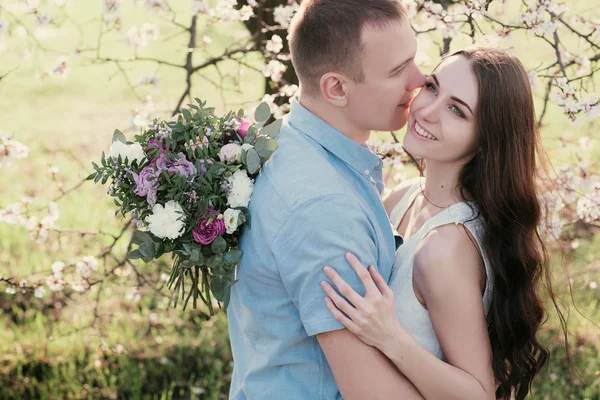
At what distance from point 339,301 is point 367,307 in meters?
0.09

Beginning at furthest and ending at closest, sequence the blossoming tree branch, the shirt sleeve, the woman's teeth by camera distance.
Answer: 1. the blossoming tree branch
2. the woman's teeth
3. the shirt sleeve

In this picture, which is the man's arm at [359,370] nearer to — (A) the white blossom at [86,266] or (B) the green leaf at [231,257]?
(B) the green leaf at [231,257]

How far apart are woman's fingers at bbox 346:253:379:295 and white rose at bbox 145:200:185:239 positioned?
498 mm

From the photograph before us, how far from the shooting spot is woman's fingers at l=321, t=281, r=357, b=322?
1862 mm

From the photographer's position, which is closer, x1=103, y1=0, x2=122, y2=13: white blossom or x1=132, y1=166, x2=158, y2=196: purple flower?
x1=132, y1=166, x2=158, y2=196: purple flower

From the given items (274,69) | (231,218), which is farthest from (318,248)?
(274,69)

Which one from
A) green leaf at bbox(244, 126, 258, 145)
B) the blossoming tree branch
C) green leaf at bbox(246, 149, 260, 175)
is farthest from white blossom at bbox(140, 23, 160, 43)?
green leaf at bbox(246, 149, 260, 175)

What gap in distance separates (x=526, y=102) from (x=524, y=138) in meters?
0.12

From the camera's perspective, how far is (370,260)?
194 centimetres

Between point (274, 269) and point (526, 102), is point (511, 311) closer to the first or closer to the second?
point (526, 102)

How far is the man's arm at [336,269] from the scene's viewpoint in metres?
1.85

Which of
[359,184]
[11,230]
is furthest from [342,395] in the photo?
[11,230]

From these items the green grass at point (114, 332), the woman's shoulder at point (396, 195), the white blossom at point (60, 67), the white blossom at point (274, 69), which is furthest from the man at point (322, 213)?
the white blossom at point (60, 67)

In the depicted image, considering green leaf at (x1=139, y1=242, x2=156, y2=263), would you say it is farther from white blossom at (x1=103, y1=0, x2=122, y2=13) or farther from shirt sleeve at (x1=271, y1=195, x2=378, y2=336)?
white blossom at (x1=103, y1=0, x2=122, y2=13)
